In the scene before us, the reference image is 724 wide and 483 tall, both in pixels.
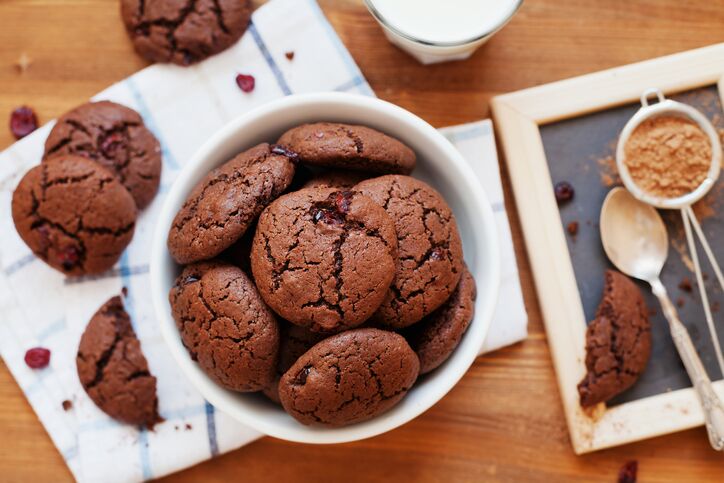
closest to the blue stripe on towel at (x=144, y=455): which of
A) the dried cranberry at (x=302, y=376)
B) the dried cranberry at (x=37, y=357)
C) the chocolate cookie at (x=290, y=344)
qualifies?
the dried cranberry at (x=37, y=357)

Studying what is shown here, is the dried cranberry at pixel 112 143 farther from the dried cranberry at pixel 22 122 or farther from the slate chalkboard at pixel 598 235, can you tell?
the slate chalkboard at pixel 598 235

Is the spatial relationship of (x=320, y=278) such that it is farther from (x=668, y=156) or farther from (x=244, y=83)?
(x=668, y=156)

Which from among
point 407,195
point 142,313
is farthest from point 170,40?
point 407,195

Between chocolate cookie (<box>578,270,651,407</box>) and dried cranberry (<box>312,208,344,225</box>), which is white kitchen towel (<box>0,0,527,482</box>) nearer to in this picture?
chocolate cookie (<box>578,270,651,407</box>)

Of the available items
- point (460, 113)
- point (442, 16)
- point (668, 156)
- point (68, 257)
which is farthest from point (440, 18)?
point (68, 257)

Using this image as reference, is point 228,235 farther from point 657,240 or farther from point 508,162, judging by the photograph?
point 657,240

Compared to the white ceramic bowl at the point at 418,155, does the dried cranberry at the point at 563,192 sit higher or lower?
lower
